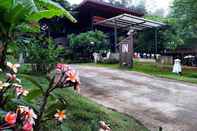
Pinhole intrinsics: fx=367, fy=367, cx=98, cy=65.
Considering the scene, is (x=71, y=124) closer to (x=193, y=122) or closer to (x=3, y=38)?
(x=193, y=122)

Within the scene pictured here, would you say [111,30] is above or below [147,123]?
above

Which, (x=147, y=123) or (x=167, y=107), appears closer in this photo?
(x=147, y=123)

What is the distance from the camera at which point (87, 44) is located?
2292cm

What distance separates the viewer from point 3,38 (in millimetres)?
2041

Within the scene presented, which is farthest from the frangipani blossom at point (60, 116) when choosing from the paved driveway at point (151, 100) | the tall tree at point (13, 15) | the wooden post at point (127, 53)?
the wooden post at point (127, 53)

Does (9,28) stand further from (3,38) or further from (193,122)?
(193,122)

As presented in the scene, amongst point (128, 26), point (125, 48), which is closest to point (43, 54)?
point (125, 48)

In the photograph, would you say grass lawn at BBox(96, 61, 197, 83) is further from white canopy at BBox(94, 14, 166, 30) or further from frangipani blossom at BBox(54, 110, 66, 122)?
frangipani blossom at BBox(54, 110, 66, 122)

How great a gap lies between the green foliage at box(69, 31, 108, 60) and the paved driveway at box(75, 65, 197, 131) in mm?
11584

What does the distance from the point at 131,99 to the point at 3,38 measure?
20.5ft

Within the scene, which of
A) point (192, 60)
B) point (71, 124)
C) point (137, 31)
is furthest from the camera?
point (137, 31)

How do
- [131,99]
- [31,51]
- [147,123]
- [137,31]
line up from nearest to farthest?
[147,123], [131,99], [31,51], [137,31]

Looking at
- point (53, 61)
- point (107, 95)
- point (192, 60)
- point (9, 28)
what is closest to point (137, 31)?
point (192, 60)

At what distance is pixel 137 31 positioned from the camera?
25.4m
